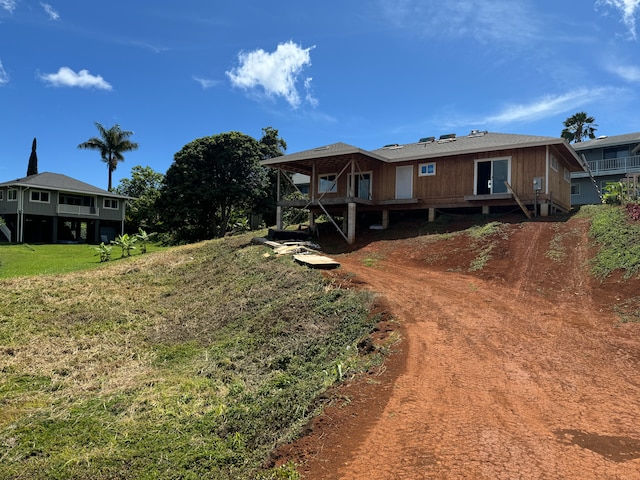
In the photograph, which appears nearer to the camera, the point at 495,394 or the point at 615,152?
the point at 495,394

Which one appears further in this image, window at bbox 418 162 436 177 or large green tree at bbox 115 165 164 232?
large green tree at bbox 115 165 164 232

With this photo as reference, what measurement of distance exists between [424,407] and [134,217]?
42.6 m

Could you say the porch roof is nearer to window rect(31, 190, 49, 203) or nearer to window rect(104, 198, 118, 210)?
window rect(31, 190, 49, 203)

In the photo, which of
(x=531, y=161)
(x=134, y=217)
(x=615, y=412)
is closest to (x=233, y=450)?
(x=615, y=412)

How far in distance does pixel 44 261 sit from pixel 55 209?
1427 cm

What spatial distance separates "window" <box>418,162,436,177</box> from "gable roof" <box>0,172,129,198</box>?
28064 mm

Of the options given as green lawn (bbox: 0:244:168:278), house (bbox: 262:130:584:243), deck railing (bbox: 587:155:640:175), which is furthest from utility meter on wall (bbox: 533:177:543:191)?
green lawn (bbox: 0:244:168:278)

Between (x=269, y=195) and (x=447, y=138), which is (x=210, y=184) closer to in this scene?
(x=269, y=195)

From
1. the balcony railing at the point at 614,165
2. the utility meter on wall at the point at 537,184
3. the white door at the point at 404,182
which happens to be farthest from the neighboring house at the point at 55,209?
the balcony railing at the point at 614,165

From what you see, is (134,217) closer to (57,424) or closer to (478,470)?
(57,424)

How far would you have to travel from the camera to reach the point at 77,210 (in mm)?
35000

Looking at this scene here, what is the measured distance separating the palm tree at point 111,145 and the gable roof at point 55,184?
8071 mm

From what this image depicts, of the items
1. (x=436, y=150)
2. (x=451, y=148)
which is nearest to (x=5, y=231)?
(x=436, y=150)

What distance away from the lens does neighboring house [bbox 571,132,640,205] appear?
29.1 m
